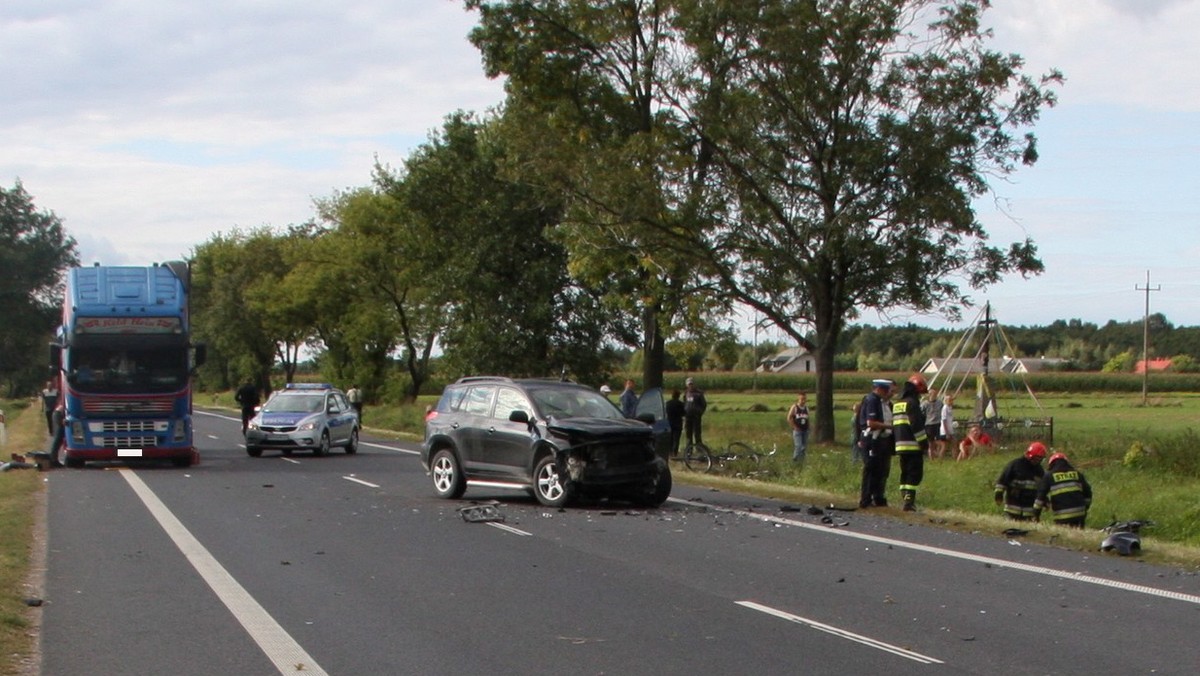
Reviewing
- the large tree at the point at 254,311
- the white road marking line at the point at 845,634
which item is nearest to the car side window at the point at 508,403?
the white road marking line at the point at 845,634

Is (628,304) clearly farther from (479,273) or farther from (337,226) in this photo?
(337,226)

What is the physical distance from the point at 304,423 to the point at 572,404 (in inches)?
529

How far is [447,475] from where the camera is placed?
64.8 feet

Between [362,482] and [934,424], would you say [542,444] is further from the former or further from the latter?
[934,424]

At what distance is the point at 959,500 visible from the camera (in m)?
24.0

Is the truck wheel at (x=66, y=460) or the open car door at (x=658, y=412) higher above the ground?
the open car door at (x=658, y=412)

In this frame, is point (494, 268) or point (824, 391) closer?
point (824, 391)

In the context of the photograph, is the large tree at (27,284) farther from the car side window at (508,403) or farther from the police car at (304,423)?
the car side window at (508,403)

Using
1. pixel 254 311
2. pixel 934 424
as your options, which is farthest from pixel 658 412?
pixel 254 311

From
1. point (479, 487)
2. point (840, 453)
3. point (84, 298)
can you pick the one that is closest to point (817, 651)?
point (479, 487)

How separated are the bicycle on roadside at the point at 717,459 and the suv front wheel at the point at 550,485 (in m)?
8.96

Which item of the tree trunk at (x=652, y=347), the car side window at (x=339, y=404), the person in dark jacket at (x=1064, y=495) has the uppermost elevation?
the tree trunk at (x=652, y=347)

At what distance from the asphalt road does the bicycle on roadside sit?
932 cm

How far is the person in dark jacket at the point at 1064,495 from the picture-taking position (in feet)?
56.2
